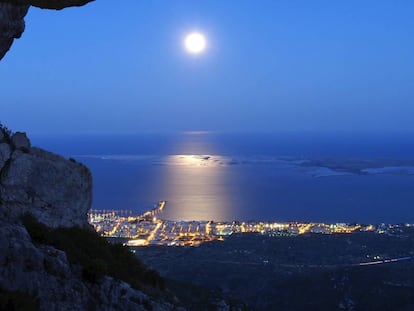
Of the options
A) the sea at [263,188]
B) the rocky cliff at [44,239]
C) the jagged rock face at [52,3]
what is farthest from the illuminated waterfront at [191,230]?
the jagged rock face at [52,3]

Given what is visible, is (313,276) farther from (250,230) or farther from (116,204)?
(116,204)

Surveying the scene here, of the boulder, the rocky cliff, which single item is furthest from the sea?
the boulder

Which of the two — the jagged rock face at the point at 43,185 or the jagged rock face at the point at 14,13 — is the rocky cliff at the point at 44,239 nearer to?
the jagged rock face at the point at 43,185

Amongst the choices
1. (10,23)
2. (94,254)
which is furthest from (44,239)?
(10,23)

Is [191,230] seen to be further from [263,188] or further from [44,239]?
[44,239]

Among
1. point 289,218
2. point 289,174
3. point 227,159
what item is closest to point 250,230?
point 289,218

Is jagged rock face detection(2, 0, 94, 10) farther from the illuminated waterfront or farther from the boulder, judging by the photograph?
the illuminated waterfront
